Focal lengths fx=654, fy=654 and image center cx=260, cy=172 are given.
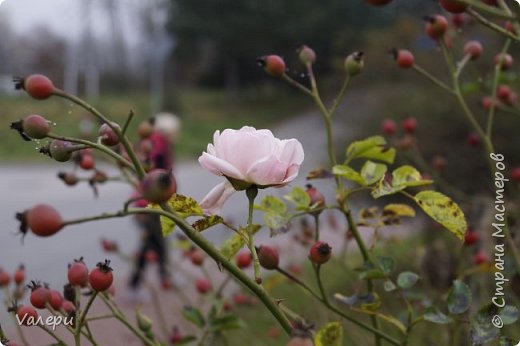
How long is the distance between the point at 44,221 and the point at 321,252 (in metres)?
0.24

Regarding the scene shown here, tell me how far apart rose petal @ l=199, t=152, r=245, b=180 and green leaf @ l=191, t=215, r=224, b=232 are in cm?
4

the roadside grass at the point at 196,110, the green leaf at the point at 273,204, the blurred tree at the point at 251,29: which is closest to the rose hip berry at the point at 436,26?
the green leaf at the point at 273,204

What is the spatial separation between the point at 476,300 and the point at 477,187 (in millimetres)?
1535

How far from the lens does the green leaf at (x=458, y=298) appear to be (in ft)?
1.85

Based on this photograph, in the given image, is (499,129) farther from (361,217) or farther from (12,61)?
(12,61)

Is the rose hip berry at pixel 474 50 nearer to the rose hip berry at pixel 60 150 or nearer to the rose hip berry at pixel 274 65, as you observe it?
the rose hip berry at pixel 274 65

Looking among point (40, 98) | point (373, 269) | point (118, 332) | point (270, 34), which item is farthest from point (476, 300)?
point (270, 34)

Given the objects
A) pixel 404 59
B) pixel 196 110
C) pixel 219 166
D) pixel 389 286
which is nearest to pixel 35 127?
pixel 219 166

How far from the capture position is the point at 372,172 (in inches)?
23.7

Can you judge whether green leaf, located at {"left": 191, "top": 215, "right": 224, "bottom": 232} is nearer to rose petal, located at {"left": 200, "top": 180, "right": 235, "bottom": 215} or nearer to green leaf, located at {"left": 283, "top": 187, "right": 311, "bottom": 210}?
rose petal, located at {"left": 200, "top": 180, "right": 235, "bottom": 215}

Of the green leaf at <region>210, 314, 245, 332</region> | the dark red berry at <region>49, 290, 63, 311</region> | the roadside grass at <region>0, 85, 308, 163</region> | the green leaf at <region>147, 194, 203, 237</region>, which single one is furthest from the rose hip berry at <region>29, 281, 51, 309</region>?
the roadside grass at <region>0, 85, 308, 163</region>

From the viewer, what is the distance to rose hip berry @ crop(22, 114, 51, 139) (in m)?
0.42

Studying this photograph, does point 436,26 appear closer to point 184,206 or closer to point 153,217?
point 184,206

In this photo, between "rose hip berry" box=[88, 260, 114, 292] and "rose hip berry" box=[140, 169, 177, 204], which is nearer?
"rose hip berry" box=[140, 169, 177, 204]
